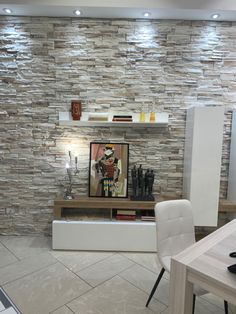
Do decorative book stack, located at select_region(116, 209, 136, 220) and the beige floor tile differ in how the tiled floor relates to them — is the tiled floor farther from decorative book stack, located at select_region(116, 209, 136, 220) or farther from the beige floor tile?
decorative book stack, located at select_region(116, 209, 136, 220)

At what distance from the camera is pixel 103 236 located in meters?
2.82

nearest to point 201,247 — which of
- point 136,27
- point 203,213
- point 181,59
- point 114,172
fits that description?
point 203,213

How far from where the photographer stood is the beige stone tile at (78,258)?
2.55 meters

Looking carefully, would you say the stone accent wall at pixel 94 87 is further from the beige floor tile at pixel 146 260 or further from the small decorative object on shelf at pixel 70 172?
the beige floor tile at pixel 146 260

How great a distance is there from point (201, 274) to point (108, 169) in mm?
1963

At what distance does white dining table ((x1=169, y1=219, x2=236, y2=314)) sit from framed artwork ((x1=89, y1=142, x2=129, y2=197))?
1.66m

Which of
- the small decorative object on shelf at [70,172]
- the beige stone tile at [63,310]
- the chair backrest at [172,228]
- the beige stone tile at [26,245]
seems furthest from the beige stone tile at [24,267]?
the chair backrest at [172,228]

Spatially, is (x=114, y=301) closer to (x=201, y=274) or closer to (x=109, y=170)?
(x=201, y=274)

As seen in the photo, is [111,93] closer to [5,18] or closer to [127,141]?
[127,141]

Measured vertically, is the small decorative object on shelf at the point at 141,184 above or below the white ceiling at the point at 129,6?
below

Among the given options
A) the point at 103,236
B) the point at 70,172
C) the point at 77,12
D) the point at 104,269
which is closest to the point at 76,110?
the point at 70,172

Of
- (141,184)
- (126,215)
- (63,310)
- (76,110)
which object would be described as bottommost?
(63,310)

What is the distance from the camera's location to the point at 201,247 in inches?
57.5

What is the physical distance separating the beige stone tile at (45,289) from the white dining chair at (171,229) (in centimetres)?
70
